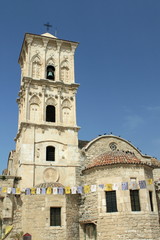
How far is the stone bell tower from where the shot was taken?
68.4ft

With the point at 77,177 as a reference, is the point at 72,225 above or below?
below

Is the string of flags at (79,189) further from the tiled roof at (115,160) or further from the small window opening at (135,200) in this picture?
the tiled roof at (115,160)

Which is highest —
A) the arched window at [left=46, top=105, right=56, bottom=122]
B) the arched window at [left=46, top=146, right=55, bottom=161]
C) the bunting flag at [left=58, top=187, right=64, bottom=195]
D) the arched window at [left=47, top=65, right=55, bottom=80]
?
the arched window at [left=47, top=65, right=55, bottom=80]

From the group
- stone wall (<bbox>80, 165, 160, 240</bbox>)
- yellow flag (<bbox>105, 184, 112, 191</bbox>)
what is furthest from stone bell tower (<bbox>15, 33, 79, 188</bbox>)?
yellow flag (<bbox>105, 184, 112, 191</bbox>)

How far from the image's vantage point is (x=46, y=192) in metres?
18.6

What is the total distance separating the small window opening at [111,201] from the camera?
1797cm

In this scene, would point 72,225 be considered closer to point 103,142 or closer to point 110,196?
point 110,196

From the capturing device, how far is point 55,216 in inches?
732

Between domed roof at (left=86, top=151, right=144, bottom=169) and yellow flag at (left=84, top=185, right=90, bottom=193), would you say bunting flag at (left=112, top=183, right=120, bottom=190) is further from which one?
yellow flag at (left=84, top=185, right=90, bottom=193)

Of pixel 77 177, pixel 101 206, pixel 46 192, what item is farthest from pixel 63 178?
pixel 101 206

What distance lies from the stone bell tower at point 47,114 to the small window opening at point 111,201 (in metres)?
3.63

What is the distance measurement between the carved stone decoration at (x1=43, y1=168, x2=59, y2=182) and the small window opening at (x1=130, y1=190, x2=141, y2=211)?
19.6 feet

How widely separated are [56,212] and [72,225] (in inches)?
57.2

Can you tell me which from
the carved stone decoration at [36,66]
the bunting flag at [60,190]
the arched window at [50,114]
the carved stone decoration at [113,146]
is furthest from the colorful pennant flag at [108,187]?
the carved stone decoration at [36,66]
